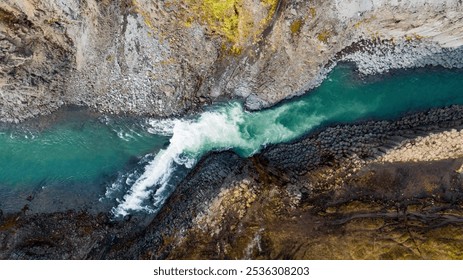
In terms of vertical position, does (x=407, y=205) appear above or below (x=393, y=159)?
below

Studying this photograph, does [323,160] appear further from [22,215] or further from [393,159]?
[22,215]

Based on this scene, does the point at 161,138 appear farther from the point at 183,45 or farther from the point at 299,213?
the point at 299,213

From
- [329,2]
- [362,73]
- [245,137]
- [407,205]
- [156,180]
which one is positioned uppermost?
[329,2]

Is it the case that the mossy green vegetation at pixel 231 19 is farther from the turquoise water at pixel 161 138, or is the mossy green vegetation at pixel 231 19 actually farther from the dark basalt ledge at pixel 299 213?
the dark basalt ledge at pixel 299 213

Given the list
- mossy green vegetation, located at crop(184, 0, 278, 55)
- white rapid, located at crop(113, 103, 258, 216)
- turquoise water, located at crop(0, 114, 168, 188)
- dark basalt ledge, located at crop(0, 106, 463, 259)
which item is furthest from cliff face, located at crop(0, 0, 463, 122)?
dark basalt ledge, located at crop(0, 106, 463, 259)

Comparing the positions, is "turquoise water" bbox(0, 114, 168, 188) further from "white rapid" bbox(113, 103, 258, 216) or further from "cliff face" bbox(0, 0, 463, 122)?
"cliff face" bbox(0, 0, 463, 122)

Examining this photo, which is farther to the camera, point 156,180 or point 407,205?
point 156,180
